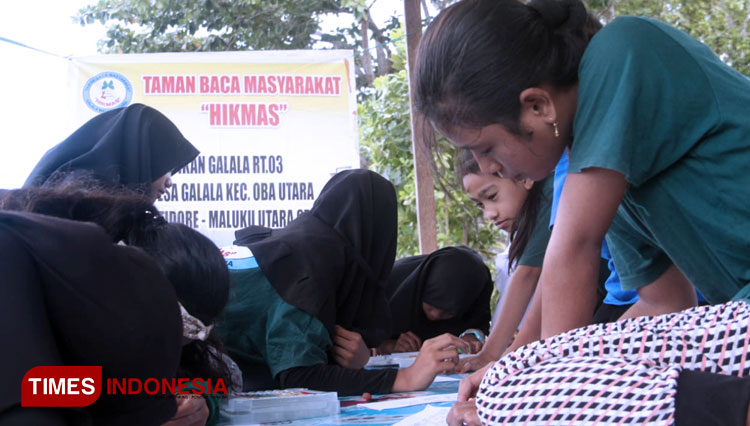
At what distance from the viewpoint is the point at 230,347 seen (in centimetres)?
249

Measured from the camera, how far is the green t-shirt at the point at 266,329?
7.50ft

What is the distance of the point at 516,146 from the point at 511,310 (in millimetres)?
1718

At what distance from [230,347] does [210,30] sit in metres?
6.53

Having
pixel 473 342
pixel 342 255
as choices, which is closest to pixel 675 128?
pixel 342 255

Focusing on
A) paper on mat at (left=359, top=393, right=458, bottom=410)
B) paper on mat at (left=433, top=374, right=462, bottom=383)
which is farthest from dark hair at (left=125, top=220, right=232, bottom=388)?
paper on mat at (left=433, top=374, right=462, bottom=383)

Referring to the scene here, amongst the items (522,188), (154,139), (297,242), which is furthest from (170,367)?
(522,188)

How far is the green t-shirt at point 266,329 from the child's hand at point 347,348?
1.9 inches

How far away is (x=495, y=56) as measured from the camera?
4.26ft

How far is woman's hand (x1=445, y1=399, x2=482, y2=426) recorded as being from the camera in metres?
1.33

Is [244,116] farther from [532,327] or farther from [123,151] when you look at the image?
[532,327]

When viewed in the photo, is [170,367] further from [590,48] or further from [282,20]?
[282,20]

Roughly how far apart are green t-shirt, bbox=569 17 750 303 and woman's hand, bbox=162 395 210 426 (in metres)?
0.95

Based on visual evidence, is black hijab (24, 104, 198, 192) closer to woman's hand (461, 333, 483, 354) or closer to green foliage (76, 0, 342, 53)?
woman's hand (461, 333, 483, 354)

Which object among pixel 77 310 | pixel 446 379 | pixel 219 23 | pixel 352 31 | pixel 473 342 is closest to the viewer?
pixel 77 310
